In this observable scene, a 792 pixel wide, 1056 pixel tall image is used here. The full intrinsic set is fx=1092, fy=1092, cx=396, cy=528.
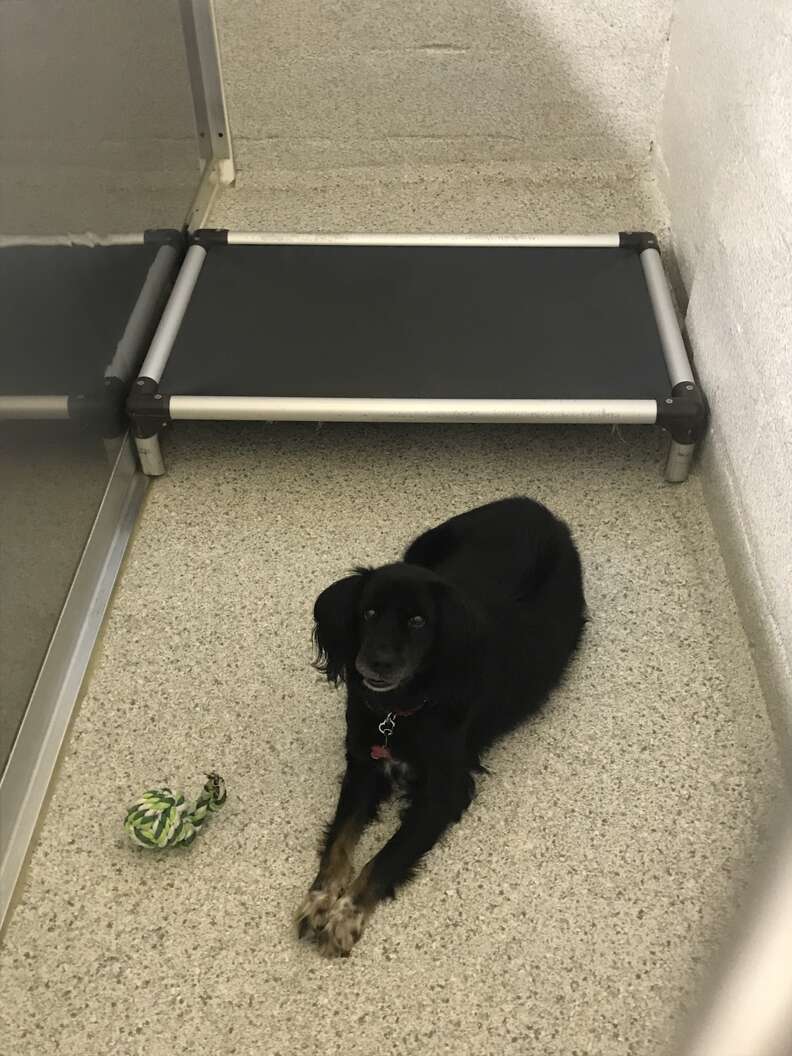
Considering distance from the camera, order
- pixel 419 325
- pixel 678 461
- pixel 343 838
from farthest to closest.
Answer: pixel 419 325
pixel 678 461
pixel 343 838

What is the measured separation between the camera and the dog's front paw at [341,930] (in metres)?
1.45

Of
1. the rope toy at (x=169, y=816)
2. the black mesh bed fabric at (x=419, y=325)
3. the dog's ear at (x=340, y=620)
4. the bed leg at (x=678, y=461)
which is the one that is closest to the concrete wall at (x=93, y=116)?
the black mesh bed fabric at (x=419, y=325)

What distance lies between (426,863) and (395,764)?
0.15 m

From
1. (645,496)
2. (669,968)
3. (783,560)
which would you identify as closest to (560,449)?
(645,496)

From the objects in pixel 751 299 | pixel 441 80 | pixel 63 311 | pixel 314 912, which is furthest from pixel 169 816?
pixel 441 80

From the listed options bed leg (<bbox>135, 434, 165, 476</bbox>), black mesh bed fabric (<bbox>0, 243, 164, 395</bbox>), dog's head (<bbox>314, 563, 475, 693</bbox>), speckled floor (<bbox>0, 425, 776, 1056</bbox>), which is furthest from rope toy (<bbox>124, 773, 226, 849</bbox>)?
bed leg (<bbox>135, 434, 165, 476</bbox>)

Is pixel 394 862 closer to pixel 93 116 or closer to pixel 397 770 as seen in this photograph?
pixel 397 770

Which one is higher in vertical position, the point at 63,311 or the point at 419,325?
the point at 419,325

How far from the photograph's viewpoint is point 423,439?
2355 millimetres

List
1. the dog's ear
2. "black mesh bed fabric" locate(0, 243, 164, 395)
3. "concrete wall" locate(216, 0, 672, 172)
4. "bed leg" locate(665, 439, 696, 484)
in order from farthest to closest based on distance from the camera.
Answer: "concrete wall" locate(216, 0, 672, 172)
"bed leg" locate(665, 439, 696, 484)
"black mesh bed fabric" locate(0, 243, 164, 395)
the dog's ear

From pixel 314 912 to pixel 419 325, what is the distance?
51.1 inches

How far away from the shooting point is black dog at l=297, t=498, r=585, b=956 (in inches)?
57.3

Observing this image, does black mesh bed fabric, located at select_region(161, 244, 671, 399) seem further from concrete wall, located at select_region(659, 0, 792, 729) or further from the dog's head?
the dog's head

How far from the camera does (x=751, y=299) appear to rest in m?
1.95
